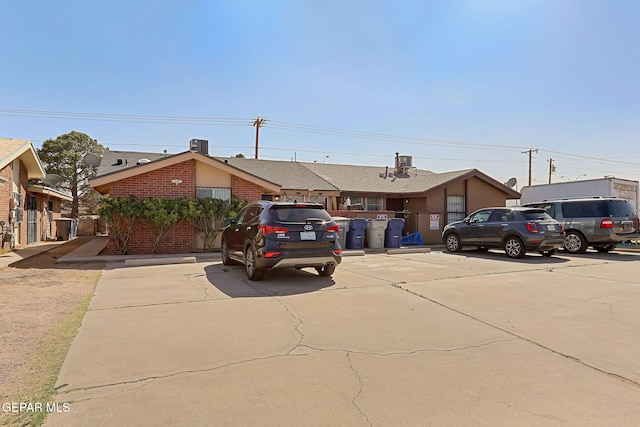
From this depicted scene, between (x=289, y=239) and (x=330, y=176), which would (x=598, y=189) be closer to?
(x=330, y=176)

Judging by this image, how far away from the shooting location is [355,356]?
381cm

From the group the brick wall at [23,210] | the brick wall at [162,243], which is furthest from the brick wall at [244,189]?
the brick wall at [23,210]

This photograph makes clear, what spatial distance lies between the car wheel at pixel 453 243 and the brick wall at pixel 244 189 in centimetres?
753

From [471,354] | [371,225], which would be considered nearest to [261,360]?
[471,354]

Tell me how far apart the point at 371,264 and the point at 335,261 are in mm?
3127

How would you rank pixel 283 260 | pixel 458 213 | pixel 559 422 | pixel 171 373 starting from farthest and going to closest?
pixel 458 213 → pixel 283 260 → pixel 171 373 → pixel 559 422

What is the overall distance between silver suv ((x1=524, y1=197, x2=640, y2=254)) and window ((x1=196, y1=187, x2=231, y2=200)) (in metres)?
12.1

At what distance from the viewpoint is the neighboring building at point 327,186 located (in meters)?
13.1

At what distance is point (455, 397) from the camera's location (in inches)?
118

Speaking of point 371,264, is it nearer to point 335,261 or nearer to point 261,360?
point 335,261

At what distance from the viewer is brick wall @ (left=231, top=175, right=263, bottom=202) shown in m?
14.0

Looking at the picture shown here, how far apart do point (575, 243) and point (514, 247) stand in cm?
312

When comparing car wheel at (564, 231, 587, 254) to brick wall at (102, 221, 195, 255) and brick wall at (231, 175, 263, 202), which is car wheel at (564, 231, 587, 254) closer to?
brick wall at (231, 175, 263, 202)

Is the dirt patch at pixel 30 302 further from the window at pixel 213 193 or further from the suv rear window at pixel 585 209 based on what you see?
the suv rear window at pixel 585 209
